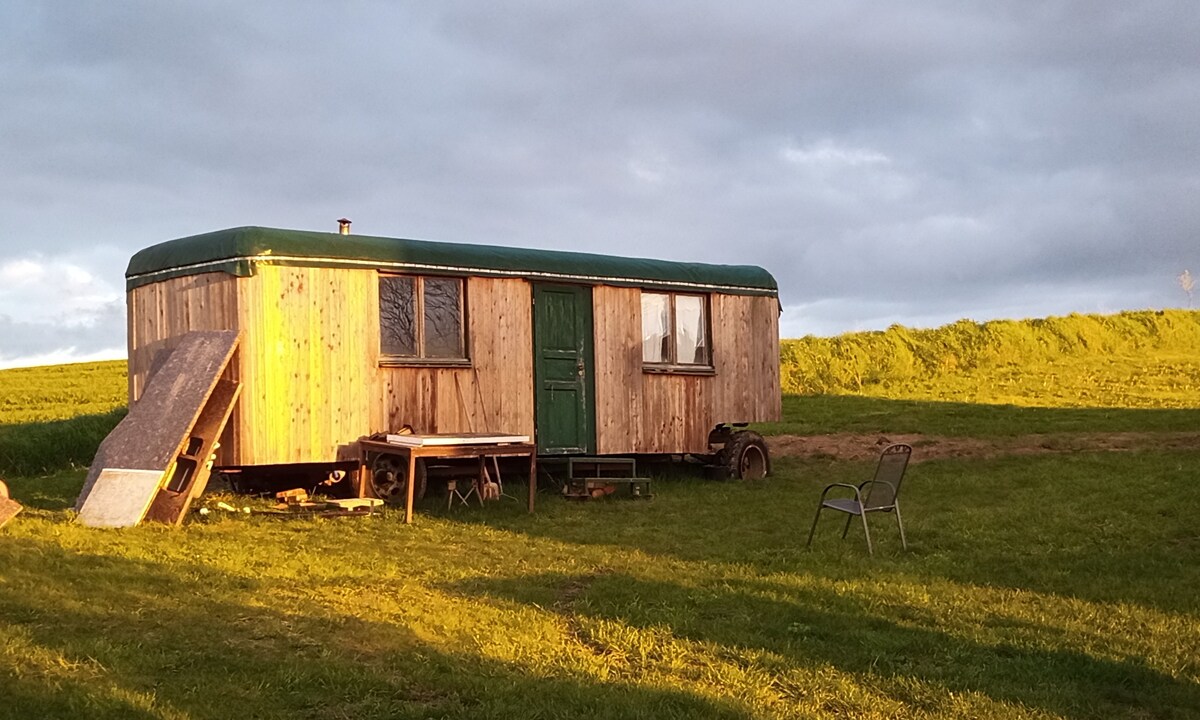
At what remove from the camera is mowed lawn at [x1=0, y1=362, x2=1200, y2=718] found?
5.20m

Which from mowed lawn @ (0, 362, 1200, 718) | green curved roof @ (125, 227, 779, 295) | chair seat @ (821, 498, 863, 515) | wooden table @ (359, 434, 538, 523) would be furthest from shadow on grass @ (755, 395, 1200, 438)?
chair seat @ (821, 498, 863, 515)

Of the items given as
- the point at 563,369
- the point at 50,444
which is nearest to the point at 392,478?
the point at 563,369

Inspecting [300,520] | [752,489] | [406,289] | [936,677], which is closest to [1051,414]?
[752,489]

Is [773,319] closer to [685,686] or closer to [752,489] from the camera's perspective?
[752,489]

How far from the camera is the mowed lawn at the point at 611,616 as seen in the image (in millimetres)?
5195

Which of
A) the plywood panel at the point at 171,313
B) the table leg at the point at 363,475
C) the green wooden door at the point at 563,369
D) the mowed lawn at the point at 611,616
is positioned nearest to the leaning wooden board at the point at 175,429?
the plywood panel at the point at 171,313

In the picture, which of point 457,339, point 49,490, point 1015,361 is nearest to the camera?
point 457,339

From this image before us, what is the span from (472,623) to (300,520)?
17.6ft

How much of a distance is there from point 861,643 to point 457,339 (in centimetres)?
810

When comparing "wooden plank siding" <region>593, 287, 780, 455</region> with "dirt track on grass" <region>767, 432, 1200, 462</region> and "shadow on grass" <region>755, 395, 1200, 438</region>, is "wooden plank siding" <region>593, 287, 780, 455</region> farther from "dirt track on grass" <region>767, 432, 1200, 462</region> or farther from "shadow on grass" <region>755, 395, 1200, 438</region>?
"shadow on grass" <region>755, 395, 1200, 438</region>

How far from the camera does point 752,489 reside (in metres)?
14.2

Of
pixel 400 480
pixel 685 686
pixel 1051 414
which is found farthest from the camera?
pixel 1051 414

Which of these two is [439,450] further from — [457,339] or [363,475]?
[457,339]

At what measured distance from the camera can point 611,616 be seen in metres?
6.79
